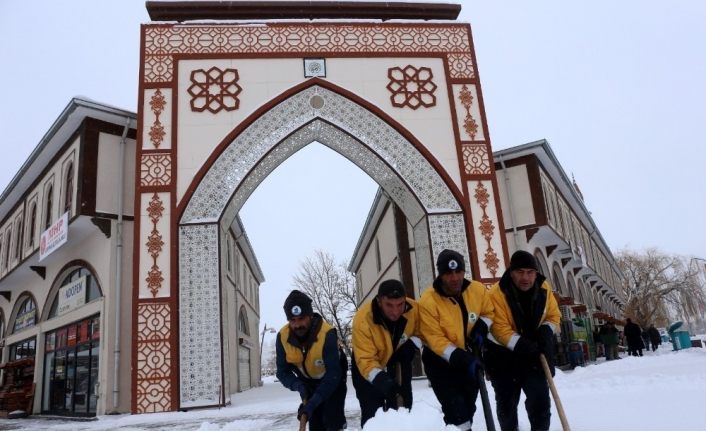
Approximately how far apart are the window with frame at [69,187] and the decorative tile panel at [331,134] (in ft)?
10.5

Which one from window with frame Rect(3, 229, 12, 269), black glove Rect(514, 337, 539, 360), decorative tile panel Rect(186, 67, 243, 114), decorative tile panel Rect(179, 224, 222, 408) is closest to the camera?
black glove Rect(514, 337, 539, 360)

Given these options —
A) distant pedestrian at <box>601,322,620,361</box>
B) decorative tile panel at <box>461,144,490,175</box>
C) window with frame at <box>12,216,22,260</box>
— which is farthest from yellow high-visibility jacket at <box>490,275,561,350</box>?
window with frame at <box>12,216,22,260</box>

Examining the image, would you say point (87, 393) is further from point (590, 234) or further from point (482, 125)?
point (590, 234)

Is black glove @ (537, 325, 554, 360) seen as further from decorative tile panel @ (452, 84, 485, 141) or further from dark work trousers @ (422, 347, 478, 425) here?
decorative tile panel @ (452, 84, 485, 141)

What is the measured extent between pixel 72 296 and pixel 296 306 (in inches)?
403

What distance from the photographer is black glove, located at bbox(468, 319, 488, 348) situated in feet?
12.3

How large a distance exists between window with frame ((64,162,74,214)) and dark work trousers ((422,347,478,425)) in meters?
9.83

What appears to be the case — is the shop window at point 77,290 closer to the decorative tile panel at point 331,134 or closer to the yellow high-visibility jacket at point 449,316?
the decorative tile panel at point 331,134

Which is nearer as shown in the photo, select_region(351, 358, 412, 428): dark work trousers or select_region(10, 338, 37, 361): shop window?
select_region(351, 358, 412, 428): dark work trousers

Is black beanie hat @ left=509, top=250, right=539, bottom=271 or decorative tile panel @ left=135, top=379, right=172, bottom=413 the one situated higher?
black beanie hat @ left=509, top=250, right=539, bottom=271

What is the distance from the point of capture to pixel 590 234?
2411cm

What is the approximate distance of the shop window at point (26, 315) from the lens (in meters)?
14.1

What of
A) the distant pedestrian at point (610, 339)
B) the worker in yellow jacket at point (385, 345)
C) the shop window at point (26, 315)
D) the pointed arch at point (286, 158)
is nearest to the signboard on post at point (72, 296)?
the shop window at point (26, 315)

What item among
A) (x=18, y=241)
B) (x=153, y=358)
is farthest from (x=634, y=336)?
(x=18, y=241)
